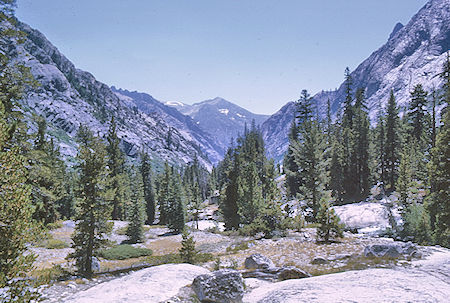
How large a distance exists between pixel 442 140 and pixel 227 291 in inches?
824

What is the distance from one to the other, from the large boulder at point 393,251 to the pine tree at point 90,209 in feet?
51.5

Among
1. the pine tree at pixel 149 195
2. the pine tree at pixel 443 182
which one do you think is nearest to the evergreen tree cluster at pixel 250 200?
the pine tree at pixel 443 182

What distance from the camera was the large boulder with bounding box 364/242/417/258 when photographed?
40.8 feet

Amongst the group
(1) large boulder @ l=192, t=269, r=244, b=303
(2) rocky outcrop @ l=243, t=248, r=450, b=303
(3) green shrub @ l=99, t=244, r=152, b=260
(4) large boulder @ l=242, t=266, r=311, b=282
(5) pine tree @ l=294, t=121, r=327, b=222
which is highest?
(5) pine tree @ l=294, t=121, r=327, b=222

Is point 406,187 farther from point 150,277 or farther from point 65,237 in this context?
point 65,237

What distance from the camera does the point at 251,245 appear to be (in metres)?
23.4

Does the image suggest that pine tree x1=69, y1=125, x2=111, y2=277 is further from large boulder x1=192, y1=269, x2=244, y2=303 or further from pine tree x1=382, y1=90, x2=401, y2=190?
pine tree x1=382, y1=90, x2=401, y2=190

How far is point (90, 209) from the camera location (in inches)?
698

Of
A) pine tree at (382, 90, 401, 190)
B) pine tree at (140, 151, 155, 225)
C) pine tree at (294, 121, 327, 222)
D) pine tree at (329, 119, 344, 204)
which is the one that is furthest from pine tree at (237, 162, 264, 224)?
pine tree at (140, 151, 155, 225)

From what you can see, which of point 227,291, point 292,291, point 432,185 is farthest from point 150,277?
point 432,185

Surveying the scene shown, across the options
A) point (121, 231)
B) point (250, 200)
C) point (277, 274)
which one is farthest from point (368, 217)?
point (121, 231)

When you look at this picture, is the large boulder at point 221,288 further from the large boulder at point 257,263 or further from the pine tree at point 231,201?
the pine tree at point 231,201

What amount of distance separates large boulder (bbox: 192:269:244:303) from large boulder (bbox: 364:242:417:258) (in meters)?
7.97

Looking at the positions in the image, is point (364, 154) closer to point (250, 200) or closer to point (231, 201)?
point (231, 201)
